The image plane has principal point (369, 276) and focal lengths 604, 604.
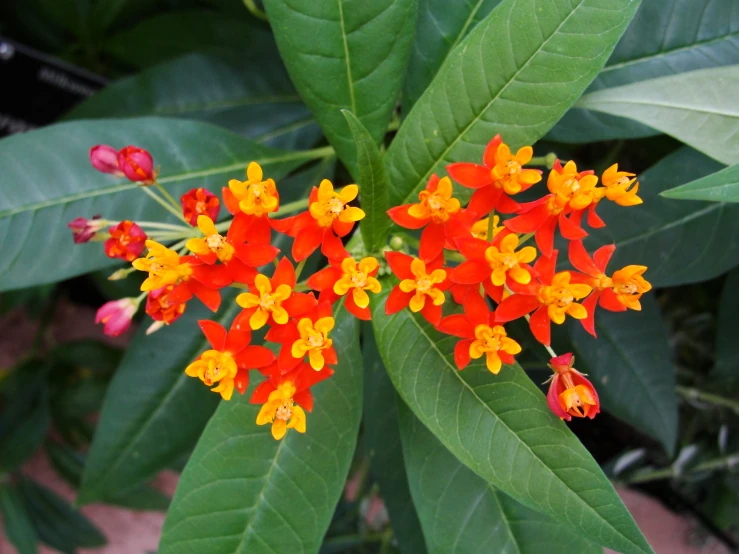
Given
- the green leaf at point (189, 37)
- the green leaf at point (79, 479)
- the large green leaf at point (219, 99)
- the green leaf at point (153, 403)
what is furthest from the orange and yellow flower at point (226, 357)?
the green leaf at point (79, 479)

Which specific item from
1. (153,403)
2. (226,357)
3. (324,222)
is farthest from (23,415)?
(324,222)

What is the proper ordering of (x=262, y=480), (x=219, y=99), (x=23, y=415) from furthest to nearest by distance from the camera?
(x=23, y=415)
(x=219, y=99)
(x=262, y=480)

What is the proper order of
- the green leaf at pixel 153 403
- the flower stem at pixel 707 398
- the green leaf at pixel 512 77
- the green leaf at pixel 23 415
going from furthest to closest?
the green leaf at pixel 23 415 < the flower stem at pixel 707 398 < the green leaf at pixel 153 403 < the green leaf at pixel 512 77

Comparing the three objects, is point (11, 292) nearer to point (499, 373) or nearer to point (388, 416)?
point (388, 416)

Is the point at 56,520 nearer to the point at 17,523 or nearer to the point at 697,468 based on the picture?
the point at 17,523

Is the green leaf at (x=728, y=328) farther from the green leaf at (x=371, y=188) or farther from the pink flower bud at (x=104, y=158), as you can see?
the pink flower bud at (x=104, y=158)

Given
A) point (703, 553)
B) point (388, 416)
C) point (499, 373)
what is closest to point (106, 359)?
point (388, 416)
